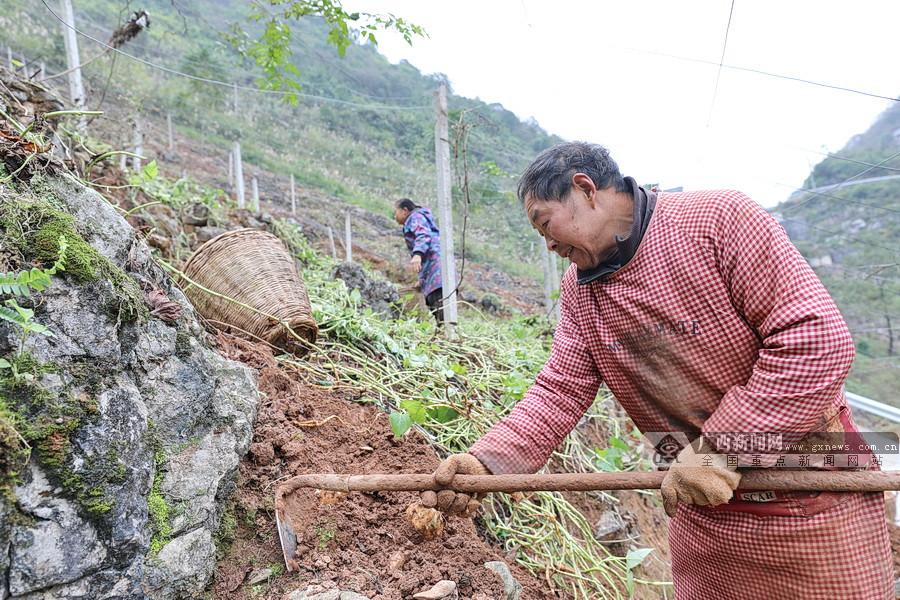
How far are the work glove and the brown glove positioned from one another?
1.60ft

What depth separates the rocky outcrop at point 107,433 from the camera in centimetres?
111

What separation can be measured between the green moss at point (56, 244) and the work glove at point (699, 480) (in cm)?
142

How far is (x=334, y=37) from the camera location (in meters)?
2.96

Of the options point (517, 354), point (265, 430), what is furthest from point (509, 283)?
point (265, 430)

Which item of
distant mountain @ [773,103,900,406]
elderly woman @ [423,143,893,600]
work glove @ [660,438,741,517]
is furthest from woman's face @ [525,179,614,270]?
distant mountain @ [773,103,900,406]

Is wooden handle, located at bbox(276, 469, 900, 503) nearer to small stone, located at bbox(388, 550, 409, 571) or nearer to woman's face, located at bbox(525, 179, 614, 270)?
small stone, located at bbox(388, 550, 409, 571)

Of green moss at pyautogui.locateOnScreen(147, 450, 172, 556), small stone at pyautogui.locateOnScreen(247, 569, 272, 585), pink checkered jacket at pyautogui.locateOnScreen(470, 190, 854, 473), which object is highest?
pink checkered jacket at pyautogui.locateOnScreen(470, 190, 854, 473)

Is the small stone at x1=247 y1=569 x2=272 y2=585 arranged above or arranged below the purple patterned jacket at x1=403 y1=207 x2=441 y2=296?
below

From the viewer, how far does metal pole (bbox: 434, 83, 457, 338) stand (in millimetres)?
3895

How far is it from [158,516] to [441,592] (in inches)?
29.4

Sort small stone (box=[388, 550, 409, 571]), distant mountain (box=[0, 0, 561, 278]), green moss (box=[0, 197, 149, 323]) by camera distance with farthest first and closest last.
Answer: distant mountain (box=[0, 0, 561, 278]) → small stone (box=[388, 550, 409, 571]) → green moss (box=[0, 197, 149, 323])

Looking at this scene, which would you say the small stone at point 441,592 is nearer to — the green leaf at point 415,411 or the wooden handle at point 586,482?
the wooden handle at point 586,482

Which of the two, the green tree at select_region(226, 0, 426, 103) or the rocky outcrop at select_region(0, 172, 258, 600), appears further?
the green tree at select_region(226, 0, 426, 103)

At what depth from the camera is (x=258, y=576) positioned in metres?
1.48
